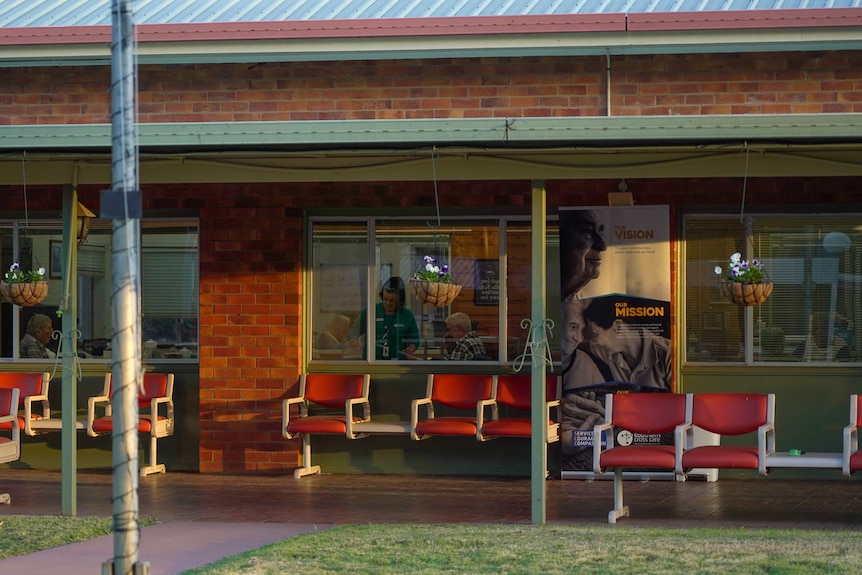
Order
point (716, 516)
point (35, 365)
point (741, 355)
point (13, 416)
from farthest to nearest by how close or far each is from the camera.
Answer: point (35, 365), point (741, 355), point (13, 416), point (716, 516)

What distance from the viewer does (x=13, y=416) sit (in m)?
10.7

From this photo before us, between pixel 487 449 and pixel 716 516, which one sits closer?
pixel 716 516

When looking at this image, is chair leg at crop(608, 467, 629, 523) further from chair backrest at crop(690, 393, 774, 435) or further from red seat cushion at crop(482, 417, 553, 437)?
red seat cushion at crop(482, 417, 553, 437)

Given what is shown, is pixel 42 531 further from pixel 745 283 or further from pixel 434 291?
pixel 745 283

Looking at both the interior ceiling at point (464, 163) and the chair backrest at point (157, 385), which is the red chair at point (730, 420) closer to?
the interior ceiling at point (464, 163)

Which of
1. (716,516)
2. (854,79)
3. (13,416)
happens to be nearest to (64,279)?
(13,416)

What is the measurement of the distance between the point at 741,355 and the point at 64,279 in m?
5.90

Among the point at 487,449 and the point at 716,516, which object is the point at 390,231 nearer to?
the point at 487,449

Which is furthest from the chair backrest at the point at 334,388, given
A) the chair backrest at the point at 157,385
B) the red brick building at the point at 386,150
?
the chair backrest at the point at 157,385

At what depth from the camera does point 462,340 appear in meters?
11.9

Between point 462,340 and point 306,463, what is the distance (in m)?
1.81

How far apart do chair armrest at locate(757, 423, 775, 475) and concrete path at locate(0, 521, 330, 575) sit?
3.04 meters

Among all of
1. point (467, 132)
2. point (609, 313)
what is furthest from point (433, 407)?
point (467, 132)

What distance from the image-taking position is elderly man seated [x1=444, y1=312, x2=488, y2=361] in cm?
1191
